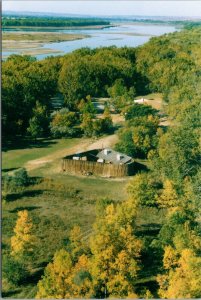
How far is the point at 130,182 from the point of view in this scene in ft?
104

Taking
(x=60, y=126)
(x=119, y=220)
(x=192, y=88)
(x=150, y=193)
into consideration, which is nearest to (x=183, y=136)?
(x=150, y=193)

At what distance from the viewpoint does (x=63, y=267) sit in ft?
61.8

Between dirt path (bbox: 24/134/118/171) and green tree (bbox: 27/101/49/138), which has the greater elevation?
green tree (bbox: 27/101/49/138)

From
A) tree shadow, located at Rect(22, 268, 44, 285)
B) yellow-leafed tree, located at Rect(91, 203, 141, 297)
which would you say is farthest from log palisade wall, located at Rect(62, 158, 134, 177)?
tree shadow, located at Rect(22, 268, 44, 285)

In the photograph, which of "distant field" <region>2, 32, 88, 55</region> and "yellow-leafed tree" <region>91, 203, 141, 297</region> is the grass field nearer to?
"yellow-leafed tree" <region>91, 203, 141, 297</region>

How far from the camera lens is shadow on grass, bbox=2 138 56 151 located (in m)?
42.4

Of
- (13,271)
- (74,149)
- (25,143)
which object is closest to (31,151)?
(25,143)

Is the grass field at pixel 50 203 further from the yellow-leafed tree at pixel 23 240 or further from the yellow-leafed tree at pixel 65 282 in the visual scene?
the yellow-leafed tree at pixel 65 282

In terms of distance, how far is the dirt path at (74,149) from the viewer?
37438mm

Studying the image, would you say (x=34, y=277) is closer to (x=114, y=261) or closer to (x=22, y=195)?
(x=114, y=261)

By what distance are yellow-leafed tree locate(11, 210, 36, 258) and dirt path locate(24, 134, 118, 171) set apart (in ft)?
40.8

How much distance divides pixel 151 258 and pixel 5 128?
86.3 ft

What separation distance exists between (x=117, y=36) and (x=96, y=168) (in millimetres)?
71585

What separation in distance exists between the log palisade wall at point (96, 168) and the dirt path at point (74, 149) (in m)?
2.89
